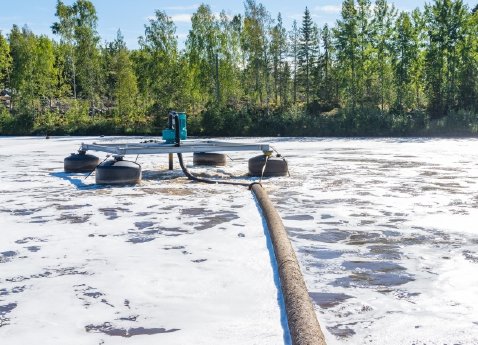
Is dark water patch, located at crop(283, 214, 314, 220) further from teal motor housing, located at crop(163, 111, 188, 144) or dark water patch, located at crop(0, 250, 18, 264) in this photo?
teal motor housing, located at crop(163, 111, 188, 144)

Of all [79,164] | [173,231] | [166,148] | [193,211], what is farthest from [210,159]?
[173,231]

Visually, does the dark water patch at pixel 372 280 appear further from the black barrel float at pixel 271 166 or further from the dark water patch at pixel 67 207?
the black barrel float at pixel 271 166

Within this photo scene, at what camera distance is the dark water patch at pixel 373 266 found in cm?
431

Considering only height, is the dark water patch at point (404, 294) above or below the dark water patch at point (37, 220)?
below

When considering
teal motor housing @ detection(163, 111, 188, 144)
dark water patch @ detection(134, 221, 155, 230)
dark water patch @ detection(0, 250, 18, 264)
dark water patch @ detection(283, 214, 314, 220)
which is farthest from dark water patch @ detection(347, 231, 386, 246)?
teal motor housing @ detection(163, 111, 188, 144)

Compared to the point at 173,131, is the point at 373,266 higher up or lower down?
lower down

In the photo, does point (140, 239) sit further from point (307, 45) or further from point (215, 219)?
point (307, 45)

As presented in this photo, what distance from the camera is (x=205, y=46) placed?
38.1m

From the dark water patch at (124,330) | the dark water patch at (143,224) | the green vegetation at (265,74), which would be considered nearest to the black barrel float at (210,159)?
the dark water patch at (143,224)

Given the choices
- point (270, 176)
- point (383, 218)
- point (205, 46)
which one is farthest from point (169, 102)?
point (383, 218)

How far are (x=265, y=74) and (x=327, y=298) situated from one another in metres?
37.9

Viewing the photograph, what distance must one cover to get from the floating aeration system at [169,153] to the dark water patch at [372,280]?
18.9 ft

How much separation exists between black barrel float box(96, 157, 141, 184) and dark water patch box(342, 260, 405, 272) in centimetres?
583

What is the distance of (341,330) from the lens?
3154mm
